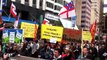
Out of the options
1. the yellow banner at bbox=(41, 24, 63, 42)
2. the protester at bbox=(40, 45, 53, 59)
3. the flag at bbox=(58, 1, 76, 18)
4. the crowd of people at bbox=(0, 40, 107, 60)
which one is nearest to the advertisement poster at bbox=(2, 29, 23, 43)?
the crowd of people at bbox=(0, 40, 107, 60)

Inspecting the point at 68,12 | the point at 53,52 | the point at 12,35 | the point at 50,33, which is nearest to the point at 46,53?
the point at 53,52

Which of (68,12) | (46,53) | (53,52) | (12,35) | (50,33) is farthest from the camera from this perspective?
(50,33)

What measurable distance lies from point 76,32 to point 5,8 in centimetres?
2948

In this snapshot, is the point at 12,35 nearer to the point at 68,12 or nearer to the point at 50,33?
the point at 68,12

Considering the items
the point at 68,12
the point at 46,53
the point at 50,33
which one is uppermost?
the point at 68,12

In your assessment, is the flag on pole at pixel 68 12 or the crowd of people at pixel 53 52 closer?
the crowd of people at pixel 53 52

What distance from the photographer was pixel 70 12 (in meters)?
17.2

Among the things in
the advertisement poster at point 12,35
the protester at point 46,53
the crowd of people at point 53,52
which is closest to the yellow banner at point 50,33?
the crowd of people at point 53,52

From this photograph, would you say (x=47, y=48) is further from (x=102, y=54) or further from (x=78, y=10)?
(x=78, y=10)

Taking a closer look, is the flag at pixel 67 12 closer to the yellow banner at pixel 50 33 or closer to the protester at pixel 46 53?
the yellow banner at pixel 50 33

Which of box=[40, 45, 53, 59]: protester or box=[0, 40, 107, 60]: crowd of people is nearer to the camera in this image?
box=[0, 40, 107, 60]: crowd of people

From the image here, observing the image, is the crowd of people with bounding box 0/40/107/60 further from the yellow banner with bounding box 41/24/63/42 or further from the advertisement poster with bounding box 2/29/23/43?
the yellow banner with bounding box 41/24/63/42

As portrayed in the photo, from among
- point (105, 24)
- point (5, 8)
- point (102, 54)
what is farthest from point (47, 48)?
point (5, 8)

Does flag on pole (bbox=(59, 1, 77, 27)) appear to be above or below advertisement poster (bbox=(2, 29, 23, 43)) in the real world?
above
